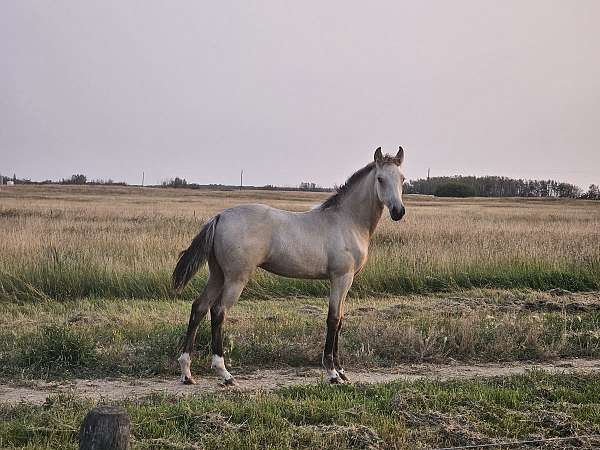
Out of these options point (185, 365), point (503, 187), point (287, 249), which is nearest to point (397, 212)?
point (287, 249)

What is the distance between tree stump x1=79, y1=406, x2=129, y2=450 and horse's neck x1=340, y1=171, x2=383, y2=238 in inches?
183

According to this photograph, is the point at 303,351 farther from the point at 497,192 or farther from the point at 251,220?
the point at 497,192

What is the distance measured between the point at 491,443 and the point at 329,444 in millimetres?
1358

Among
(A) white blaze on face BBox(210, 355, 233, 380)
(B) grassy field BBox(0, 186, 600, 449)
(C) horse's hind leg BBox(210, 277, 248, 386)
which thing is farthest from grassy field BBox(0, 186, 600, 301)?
(A) white blaze on face BBox(210, 355, 233, 380)

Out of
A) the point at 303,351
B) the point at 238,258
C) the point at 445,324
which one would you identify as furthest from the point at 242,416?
the point at 445,324

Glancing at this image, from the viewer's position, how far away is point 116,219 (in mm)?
29312

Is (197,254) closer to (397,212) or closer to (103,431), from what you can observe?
(397,212)

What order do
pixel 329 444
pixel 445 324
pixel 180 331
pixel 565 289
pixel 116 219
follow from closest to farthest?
pixel 329 444 → pixel 180 331 → pixel 445 324 → pixel 565 289 → pixel 116 219

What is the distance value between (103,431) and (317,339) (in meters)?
5.25

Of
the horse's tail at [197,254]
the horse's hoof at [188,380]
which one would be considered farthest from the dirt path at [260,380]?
the horse's tail at [197,254]

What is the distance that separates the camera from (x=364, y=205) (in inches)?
310

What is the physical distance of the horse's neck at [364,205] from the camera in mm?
7832

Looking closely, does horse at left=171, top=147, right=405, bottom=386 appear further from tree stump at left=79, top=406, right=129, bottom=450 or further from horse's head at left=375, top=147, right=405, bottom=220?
tree stump at left=79, top=406, right=129, bottom=450

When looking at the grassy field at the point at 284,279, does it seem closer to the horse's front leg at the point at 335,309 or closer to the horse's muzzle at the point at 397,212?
the horse's front leg at the point at 335,309
